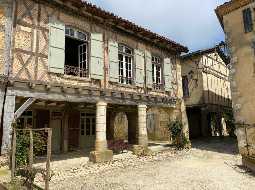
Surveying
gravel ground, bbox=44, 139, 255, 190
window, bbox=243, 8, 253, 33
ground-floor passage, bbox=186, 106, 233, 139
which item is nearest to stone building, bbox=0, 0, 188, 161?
gravel ground, bbox=44, 139, 255, 190

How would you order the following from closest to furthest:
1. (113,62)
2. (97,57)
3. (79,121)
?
(97,57) < (113,62) < (79,121)

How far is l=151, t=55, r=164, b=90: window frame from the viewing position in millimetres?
12883

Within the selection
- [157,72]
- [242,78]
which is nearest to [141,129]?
[157,72]

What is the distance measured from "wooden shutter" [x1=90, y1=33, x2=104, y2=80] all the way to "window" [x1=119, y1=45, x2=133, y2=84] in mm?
1326

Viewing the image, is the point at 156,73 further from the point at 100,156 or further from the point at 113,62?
the point at 100,156

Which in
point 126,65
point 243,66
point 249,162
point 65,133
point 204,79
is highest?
point 204,79

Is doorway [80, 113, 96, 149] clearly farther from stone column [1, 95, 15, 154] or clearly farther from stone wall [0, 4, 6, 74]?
stone wall [0, 4, 6, 74]

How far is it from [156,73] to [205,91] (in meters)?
7.36

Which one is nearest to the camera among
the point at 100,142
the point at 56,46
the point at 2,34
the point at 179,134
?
the point at 2,34

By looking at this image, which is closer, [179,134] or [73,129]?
[73,129]

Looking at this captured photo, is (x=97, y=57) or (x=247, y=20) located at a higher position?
(x=247, y=20)

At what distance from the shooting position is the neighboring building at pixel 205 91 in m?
19.0

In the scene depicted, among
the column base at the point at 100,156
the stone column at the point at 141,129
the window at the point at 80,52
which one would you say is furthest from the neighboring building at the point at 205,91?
the column base at the point at 100,156

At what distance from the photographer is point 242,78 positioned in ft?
36.5
